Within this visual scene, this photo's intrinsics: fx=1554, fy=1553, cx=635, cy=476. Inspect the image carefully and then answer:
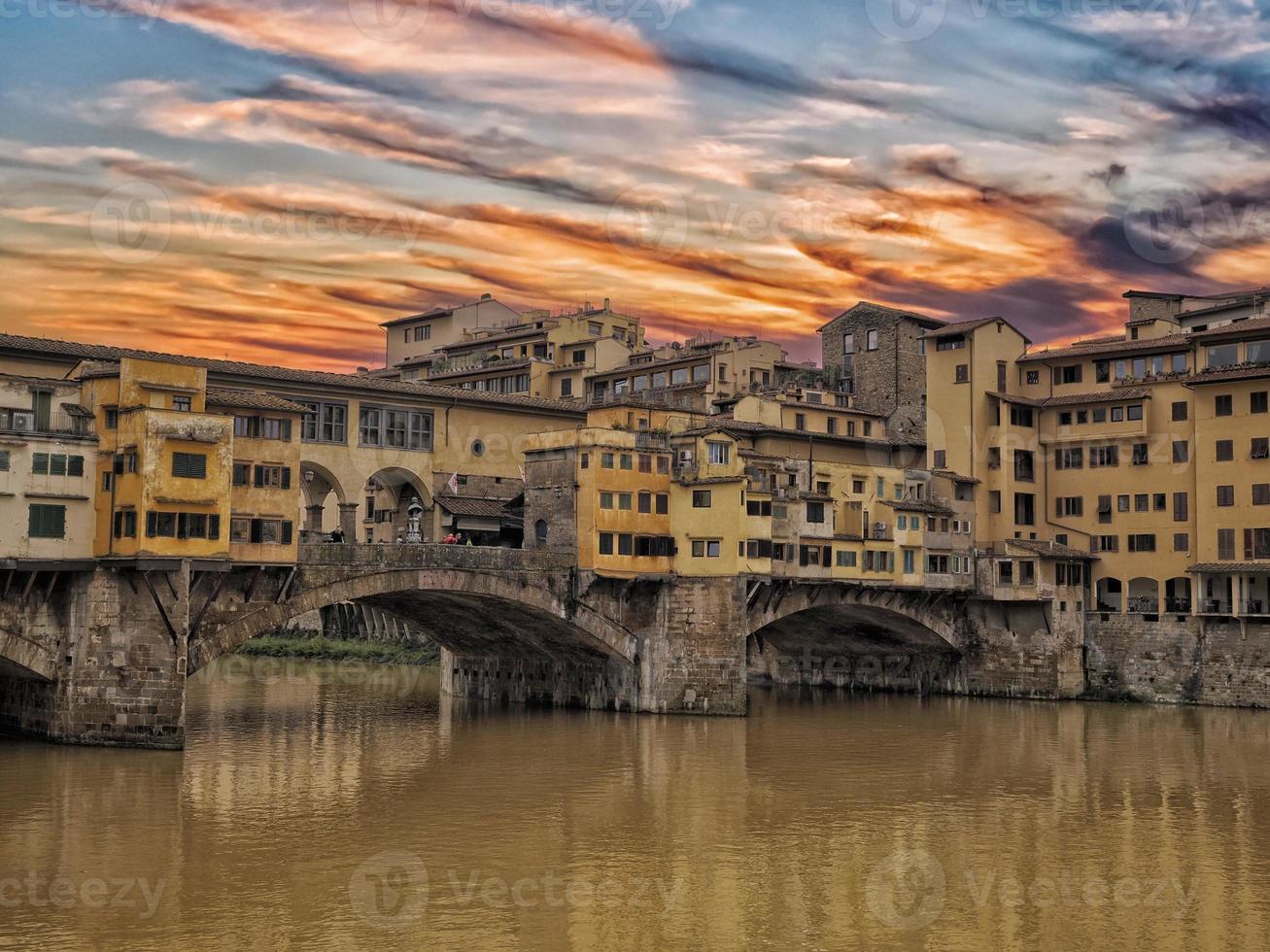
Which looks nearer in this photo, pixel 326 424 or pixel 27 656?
pixel 27 656

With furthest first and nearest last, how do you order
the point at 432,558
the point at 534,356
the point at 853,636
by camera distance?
the point at 534,356 → the point at 853,636 → the point at 432,558

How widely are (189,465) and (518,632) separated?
23212 millimetres

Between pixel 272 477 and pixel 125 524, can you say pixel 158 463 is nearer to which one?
pixel 125 524

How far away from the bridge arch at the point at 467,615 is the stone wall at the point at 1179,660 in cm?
2695

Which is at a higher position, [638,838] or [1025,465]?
[1025,465]

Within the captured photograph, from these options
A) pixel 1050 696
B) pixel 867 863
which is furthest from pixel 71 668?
Result: pixel 1050 696

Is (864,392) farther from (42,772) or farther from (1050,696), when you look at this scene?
(42,772)

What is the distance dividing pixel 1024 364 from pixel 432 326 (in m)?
53.6

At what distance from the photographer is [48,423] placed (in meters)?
52.9

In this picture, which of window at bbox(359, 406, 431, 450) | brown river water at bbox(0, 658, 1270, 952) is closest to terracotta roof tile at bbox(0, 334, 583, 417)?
window at bbox(359, 406, 431, 450)

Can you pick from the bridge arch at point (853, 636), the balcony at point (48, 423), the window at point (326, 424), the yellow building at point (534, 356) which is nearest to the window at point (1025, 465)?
the bridge arch at point (853, 636)

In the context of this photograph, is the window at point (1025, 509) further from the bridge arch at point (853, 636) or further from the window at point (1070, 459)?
the bridge arch at point (853, 636)

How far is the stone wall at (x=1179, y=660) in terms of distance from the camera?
75188 mm

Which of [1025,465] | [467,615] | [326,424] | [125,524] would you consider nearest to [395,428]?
[326,424]
